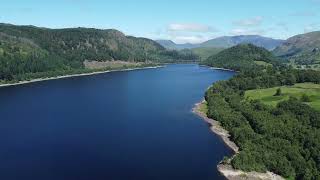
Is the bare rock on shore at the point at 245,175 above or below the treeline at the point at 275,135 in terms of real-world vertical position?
below

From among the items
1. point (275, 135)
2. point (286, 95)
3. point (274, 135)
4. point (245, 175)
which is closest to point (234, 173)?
point (245, 175)

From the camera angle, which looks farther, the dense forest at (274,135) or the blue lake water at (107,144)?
the blue lake water at (107,144)

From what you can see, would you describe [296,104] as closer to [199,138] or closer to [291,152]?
[199,138]

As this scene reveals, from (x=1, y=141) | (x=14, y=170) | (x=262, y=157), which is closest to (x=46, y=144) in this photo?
(x=1, y=141)

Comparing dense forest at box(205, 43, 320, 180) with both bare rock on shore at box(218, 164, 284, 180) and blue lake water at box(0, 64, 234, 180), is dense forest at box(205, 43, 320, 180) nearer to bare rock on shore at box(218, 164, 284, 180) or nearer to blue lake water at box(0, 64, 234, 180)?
bare rock on shore at box(218, 164, 284, 180)

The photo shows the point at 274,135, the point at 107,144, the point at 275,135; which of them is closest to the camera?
the point at 275,135

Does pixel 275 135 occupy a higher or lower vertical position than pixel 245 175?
higher

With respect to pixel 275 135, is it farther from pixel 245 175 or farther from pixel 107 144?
pixel 107 144

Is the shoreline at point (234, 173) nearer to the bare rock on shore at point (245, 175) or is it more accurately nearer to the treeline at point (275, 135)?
the bare rock on shore at point (245, 175)

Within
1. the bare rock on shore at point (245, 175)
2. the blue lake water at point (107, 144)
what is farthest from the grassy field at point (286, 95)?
the bare rock on shore at point (245, 175)
